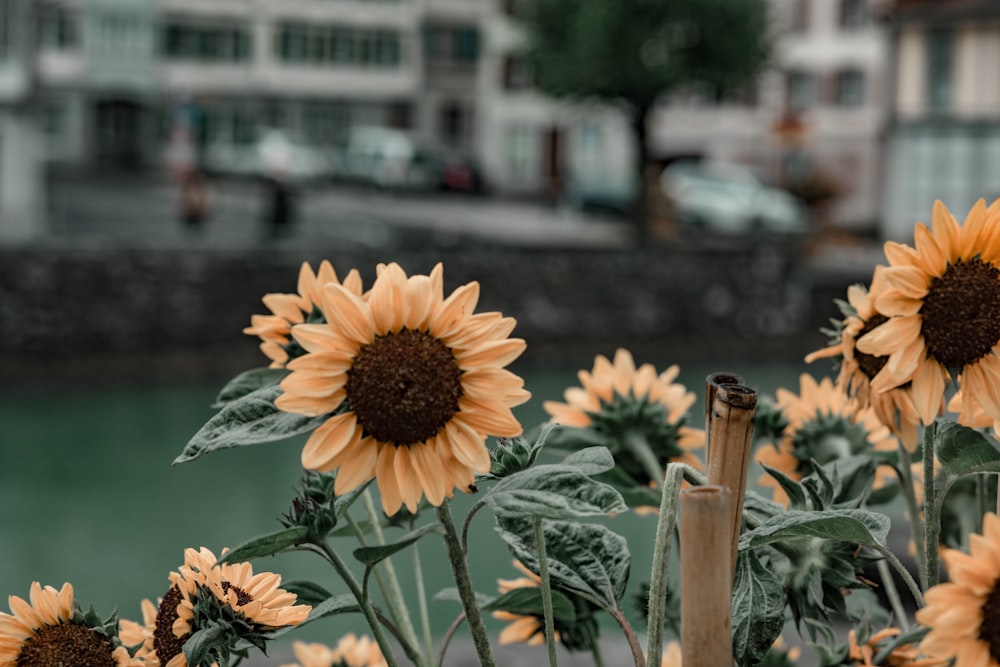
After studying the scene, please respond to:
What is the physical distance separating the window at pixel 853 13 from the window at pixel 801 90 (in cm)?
108

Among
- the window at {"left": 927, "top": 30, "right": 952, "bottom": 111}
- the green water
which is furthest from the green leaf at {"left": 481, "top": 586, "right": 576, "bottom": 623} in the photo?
the window at {"left": 927, "top": 30, "right": 952, "bottom": 111}

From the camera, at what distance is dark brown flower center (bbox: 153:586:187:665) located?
78 cm

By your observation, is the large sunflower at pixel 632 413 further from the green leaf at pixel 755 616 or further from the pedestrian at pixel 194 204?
the pedestrian at pixel 194 204

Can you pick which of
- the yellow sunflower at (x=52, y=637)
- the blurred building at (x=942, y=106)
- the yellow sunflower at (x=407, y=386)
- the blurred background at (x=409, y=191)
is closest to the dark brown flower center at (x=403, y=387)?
the yellow sunflower at (x=407, y=386)

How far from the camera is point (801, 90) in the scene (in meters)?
25.5

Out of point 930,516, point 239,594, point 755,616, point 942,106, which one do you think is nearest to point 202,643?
point 239,594

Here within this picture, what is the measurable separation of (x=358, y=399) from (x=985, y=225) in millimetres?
341

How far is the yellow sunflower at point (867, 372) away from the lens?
2.79 feet

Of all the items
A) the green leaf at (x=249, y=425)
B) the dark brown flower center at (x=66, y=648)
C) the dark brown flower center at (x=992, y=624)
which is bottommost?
the dark brown flower center at (x=66, y=648)

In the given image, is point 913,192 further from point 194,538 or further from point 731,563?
point 731,563

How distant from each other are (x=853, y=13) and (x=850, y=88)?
4.17 ft

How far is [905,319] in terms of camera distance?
0.74 meters

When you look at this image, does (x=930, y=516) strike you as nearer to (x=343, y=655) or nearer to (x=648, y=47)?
(x=343, y=655)

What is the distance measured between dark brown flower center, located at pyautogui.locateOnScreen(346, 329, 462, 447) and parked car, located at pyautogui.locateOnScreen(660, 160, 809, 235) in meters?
19.0
